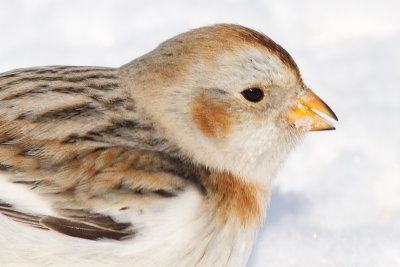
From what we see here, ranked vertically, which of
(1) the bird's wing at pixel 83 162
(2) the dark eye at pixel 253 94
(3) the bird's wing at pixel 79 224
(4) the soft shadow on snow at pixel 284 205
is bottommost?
(3) the bird's wing at pixel 79 224

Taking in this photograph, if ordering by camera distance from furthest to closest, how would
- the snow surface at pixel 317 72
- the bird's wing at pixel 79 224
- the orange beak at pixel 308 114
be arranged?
the snow surface at pixel 317 72 < the orange beak at pixel 308 114 < the bird's wing at pixel 79 224

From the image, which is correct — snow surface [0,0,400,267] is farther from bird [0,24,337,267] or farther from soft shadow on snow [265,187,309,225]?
bird [0,24,337,267]

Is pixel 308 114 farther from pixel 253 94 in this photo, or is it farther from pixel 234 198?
pixel 234 198

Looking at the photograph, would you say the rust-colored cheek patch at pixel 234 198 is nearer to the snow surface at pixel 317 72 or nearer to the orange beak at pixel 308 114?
the orange beak at pixel 308 114

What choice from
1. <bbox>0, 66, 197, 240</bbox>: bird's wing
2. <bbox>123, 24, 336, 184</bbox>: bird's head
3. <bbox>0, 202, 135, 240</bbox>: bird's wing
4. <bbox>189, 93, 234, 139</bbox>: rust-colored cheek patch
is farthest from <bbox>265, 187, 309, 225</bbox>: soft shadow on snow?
<bbox>0, 202, 135, 240</bbox>: bird's wing

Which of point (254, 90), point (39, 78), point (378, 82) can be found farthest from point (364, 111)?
point (39, 78)

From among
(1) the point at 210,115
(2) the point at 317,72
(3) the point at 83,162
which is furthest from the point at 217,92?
(2) the point at 317,72

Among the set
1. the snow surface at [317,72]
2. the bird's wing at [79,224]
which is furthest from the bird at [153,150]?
the snow surface at [317,72]

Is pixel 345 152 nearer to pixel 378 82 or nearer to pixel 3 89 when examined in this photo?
pixel 378 82
